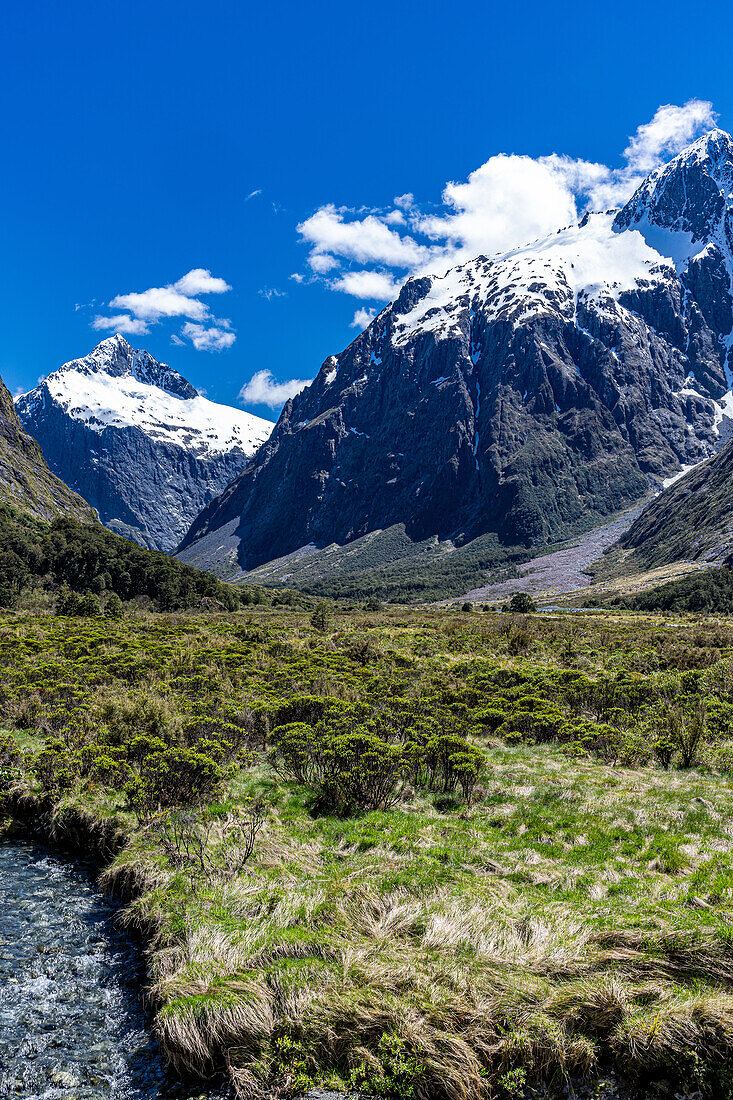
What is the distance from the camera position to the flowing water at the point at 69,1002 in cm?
805

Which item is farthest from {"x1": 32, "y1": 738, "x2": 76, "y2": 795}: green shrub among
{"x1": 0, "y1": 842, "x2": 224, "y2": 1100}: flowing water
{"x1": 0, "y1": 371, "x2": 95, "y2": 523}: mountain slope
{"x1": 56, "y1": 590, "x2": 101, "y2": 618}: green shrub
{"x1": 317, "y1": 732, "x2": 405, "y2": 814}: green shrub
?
{"x1": 0, "y1": 371, "x2": 95, "y2": 523}: mountain slope

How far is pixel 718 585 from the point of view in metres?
104

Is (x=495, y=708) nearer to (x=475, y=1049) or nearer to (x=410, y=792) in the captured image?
(x=410, y=792)

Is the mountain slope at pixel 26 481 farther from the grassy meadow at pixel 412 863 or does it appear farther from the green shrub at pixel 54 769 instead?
the grassy meadow at pixel 412 863

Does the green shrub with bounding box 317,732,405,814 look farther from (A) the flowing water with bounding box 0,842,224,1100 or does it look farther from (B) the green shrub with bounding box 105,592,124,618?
(B) the green shrub with bounding box 105,592,124,618

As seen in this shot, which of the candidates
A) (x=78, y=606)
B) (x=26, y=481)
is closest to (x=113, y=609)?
(x=78, y=606)

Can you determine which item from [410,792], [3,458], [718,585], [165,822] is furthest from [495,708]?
[3,458]

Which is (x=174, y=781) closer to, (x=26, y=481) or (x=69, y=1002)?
(x=69, y=1002)

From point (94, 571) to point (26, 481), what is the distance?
61950mm

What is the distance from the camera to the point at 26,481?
119 m

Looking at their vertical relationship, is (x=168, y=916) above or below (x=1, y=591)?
below

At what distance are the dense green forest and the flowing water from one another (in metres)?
55.9

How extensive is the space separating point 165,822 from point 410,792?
6629mm

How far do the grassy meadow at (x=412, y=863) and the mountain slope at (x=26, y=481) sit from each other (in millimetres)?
93279
